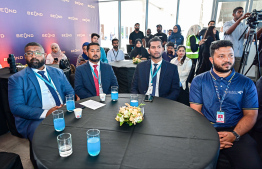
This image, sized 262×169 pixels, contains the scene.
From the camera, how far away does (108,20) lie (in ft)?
30.3

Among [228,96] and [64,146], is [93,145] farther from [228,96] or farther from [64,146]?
[228,96]

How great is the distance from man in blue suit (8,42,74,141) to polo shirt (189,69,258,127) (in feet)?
5.19

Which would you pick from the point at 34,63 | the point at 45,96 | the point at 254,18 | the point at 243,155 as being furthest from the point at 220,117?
the point at 254,18

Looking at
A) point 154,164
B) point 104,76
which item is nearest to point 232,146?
point 154,164

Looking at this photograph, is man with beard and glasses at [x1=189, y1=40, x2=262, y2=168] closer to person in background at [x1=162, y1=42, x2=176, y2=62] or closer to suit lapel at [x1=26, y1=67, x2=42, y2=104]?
suit lapel at [x1=26, y1=67, x2=42, y2=104]

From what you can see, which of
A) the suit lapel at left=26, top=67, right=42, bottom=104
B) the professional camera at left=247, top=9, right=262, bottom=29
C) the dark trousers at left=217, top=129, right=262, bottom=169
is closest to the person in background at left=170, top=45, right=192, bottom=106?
the professional camera at left=247, top=9, right=262, bottom=29

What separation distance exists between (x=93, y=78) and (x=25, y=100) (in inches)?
39.2

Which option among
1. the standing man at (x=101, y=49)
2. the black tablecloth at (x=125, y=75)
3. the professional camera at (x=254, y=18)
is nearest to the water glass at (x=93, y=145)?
the black tablecloth at (x=125, y=75)

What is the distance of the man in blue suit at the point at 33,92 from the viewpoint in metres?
1.79

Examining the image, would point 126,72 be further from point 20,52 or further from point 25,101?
point 20,52

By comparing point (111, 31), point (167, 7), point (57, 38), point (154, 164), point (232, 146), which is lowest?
point (232, 146)

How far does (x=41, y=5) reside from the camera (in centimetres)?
510

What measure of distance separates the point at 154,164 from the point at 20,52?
5.05 m

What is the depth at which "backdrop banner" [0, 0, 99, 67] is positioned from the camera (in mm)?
4211
